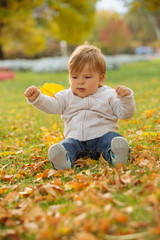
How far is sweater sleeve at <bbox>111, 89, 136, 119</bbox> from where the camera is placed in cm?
274

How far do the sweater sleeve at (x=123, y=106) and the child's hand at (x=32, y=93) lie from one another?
0.74 m

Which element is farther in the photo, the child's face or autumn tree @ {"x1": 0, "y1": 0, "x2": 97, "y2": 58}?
autumn tree @ {"x1": 0, "y1": 0, "x2": 97, "y2": 58}

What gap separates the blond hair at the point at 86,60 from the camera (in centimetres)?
285

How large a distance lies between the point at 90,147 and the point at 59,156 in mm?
416

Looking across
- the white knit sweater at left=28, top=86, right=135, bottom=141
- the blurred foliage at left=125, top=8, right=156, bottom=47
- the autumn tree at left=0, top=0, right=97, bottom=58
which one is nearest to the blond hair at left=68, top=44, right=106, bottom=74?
the white knit sweater at left=28, top=86, right=135, bottom=141

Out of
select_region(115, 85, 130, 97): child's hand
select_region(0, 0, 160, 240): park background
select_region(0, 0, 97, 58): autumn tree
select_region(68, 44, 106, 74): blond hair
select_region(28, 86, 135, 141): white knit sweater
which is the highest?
select_region(0, 0, 97, 58): autumn tree

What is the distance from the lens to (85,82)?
2.91 meters

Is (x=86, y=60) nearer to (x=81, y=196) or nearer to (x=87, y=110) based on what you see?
(x=87, y=110)

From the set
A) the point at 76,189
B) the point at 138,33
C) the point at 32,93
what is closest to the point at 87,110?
the point at 32,93

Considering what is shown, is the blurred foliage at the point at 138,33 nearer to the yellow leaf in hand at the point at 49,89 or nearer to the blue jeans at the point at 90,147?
the yellow leaf in hand at the point at 49,89

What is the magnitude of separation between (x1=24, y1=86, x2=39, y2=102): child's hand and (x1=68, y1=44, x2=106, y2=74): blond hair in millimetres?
390

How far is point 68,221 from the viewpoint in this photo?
162 centimetres

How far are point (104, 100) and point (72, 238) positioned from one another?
5.52 feet

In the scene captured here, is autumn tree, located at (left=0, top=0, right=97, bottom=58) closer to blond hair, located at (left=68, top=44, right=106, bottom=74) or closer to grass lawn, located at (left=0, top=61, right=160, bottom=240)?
blond hair, located at (left=68, top=44, right=106, bottom=74)
